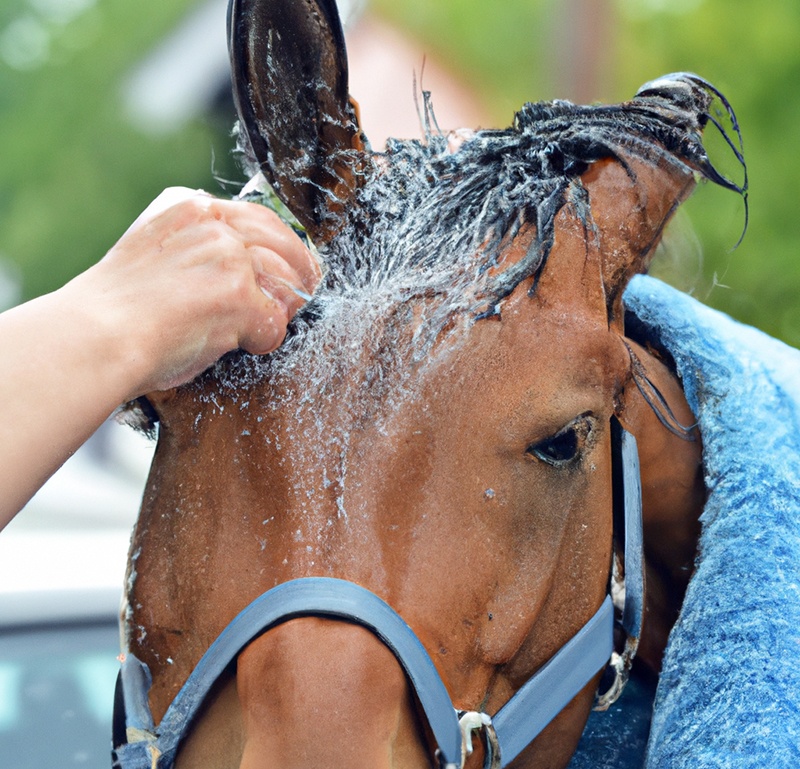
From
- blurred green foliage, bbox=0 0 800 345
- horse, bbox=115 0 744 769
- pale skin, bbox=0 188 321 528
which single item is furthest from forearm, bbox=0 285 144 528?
blurred green foliage, bbox=0 0 800 345

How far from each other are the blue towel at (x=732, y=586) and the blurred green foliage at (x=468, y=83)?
236 centimetres

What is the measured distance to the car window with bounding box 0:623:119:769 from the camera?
6.76 feet

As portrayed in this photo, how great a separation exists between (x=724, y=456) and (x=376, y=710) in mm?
671

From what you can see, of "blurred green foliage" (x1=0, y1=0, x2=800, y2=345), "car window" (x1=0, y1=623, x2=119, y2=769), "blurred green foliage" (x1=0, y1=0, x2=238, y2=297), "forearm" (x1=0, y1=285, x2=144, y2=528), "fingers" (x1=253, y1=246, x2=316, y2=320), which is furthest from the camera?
"blurred green foliage" (x1=0, y1=0, x2=238, y2=297)

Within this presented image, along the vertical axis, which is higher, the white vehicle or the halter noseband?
the halter noseband

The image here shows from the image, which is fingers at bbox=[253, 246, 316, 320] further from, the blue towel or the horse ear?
the blue towel

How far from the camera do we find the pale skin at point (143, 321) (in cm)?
90

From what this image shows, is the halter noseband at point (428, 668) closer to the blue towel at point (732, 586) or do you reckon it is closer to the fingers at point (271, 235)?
the blue towel at point (732, 586)

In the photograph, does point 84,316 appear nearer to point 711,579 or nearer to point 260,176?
point 260,176

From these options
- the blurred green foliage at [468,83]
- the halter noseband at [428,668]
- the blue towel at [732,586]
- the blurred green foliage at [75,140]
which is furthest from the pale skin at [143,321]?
the blurred green foliage at [75,140]

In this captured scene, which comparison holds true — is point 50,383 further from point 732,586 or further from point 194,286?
point 732,586

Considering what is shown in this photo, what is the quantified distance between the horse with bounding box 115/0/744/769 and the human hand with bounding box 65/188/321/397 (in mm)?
45

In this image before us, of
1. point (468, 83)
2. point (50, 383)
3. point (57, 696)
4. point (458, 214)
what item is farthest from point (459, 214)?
point (468, 83)

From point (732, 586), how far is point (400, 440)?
1.82 feet
